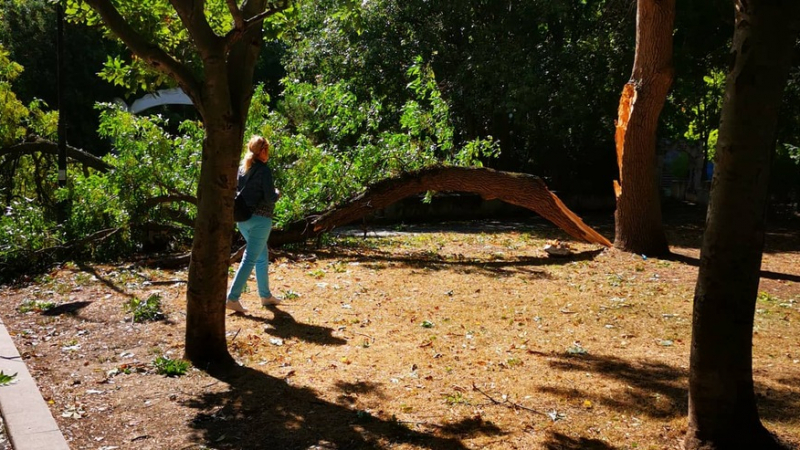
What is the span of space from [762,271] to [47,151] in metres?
11.5

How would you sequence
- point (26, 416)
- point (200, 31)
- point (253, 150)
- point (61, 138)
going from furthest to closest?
point (61, 138) → point (253, 150) → point (200, 31) → point (26, 416)

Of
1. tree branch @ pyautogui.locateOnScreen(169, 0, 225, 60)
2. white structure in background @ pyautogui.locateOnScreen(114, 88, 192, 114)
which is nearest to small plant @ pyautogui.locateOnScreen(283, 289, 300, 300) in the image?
tree branch @ pyautogui.locateOnScreen(169, 0, 225, 60)

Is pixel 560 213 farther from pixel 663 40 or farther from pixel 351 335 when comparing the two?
pixel 351 335

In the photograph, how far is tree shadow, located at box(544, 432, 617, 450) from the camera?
4.39 metres

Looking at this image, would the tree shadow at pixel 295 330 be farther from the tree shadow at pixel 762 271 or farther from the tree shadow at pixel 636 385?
Result: the tree shadow at pixel 762 271

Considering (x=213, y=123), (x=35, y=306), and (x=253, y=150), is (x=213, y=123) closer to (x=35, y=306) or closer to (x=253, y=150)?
(x=253, y=150)

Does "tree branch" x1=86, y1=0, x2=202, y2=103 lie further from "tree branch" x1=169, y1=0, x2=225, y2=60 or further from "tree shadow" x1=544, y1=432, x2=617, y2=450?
"tree shadow" x1=544, y1=432, x2=617, y2=450

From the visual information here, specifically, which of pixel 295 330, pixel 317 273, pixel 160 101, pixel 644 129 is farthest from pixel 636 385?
pixel 160 101

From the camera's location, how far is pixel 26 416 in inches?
189

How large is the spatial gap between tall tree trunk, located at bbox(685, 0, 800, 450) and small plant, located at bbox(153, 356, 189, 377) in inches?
145

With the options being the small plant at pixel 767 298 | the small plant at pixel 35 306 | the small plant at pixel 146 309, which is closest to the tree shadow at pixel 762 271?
the small plant at pixel 767 298

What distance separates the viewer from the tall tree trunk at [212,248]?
18.2 ft

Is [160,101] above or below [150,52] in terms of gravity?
above

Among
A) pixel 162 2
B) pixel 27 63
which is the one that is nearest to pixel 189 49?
pixel 162 2
